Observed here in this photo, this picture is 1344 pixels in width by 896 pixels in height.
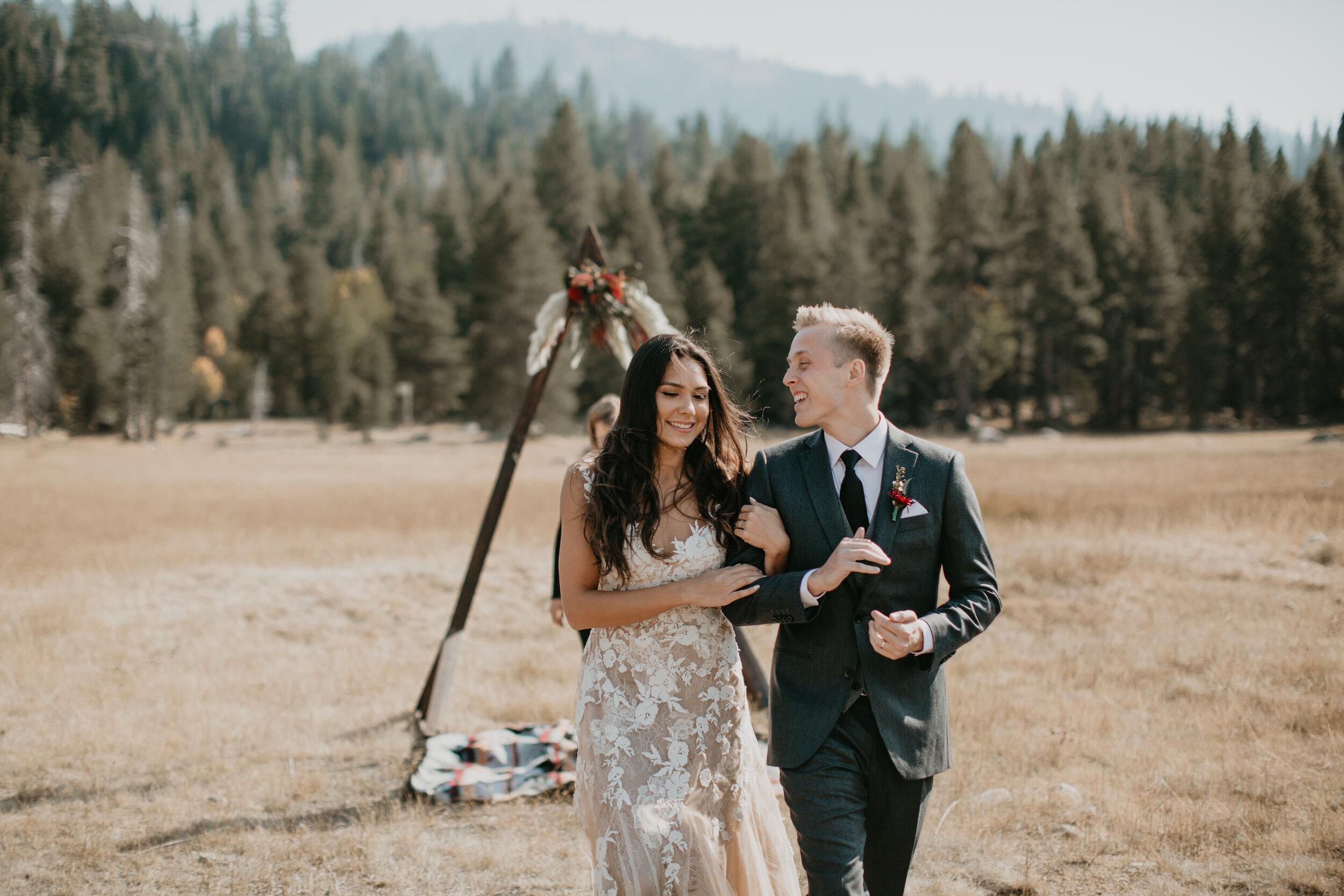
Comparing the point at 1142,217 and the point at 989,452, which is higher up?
the point at 1142,217

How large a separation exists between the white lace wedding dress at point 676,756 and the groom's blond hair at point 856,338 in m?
0.81

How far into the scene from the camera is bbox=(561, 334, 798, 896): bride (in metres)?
2.96

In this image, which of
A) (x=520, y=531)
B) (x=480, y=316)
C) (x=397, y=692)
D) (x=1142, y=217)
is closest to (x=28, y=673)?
(x=397, y=692)

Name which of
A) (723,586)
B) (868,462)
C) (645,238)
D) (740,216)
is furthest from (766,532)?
(740,216)

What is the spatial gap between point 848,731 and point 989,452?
33.0 meters

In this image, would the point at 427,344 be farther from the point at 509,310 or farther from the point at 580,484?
the point at 580,484

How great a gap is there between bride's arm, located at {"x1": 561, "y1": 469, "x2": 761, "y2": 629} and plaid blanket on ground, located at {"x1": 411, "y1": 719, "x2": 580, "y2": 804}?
2842 millimetres

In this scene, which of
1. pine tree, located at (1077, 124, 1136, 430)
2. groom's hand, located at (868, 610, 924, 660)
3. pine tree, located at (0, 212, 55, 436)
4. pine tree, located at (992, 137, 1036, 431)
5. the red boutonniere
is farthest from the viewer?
pine tree, located at (992, 137, 1036, 431)

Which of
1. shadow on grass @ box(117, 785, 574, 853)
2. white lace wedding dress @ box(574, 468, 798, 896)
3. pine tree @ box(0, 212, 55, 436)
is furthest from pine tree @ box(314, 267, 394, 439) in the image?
white lace wedding dress @ box(574, 468, 798, 896)

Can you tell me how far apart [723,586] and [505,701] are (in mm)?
5152

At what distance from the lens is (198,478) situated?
2591cm

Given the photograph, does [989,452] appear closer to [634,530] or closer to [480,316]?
[480,316]

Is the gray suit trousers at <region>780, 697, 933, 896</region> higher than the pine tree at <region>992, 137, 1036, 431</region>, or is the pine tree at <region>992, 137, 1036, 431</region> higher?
the pine tree at <region>992, 137, 1036, 431</region>

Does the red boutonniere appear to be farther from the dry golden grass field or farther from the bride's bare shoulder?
the dry golden grass field
